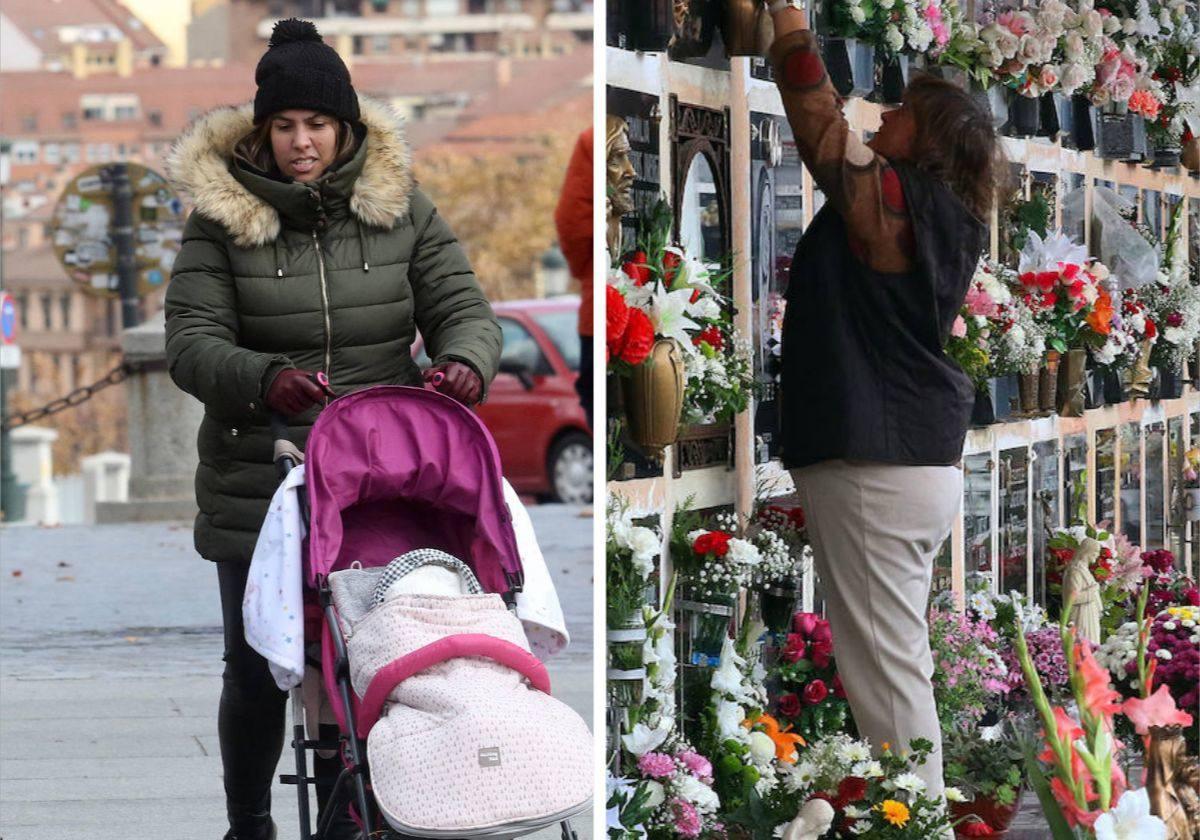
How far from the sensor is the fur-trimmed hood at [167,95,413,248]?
459 centimetres

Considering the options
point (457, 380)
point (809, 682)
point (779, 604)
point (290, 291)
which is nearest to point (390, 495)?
point (457, 380)

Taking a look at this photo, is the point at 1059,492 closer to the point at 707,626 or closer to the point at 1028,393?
the point at 1028,393

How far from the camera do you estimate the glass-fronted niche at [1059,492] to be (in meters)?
4.01

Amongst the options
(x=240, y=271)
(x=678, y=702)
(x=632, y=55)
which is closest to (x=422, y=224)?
(x=240, y=271)

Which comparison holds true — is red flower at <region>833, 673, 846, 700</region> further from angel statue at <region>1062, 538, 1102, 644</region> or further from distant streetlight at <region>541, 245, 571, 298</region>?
distant streetlight at <region>541, 245, 571, 298</region>

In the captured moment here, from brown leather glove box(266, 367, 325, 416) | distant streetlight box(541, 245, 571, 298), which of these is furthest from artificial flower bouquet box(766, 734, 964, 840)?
distant streetlight box(541, 245, 571, 298)

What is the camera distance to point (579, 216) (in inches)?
187

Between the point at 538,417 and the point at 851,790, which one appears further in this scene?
the point at 538,417

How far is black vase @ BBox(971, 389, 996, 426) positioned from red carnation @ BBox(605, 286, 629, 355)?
626mm

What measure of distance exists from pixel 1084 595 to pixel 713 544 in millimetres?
662

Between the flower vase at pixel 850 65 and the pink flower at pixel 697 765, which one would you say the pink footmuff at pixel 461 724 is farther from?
the flower vase at pixel 850 65

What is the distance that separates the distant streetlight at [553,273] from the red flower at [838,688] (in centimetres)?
2630

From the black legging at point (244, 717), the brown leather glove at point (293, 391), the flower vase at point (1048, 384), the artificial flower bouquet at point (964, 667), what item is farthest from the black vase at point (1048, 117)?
the black legging at point (244, 717)

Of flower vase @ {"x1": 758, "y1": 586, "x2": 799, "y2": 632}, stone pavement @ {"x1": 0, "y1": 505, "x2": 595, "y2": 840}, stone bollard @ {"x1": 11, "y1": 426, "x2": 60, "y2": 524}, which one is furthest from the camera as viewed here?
stone bollard @ {"x1": 11, "y1": 426, "x2": 60, "y2": 524}
